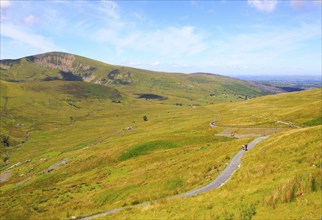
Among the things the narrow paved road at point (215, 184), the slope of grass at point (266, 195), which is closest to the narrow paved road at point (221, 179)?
the narrow paved road at point (215, 184)

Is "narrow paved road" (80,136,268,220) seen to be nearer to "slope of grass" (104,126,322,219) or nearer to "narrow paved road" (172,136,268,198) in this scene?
"narrow paved road" (172,136,268,198)

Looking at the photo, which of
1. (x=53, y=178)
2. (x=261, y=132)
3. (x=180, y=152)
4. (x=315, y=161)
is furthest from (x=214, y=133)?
(x=315, y=161)

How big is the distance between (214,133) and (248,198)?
83.6 m

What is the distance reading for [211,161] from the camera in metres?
50.2

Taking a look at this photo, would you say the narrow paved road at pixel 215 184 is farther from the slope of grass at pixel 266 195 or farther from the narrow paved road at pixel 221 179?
the slope of grass at pixel 266 195

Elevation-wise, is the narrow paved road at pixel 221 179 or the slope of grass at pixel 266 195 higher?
the slope of grass at pixel 266 195

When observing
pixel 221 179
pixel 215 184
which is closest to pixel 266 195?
pixel 215 184

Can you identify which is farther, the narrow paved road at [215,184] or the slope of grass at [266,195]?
the narrow paved road at [215,184]

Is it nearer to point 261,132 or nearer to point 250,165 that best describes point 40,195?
point 250,165

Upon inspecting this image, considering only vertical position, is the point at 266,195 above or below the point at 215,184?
above

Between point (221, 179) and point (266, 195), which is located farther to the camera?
point (221, 179)

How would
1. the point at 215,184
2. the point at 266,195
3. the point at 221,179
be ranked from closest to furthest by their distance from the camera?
the point at 266,195
the point at 215,184
the point at 221,179

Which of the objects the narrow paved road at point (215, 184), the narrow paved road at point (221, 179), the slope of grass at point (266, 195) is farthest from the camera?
the narrow paved road at point (221, 179)

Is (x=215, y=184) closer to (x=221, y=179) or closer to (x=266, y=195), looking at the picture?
(x=221, y=179)
